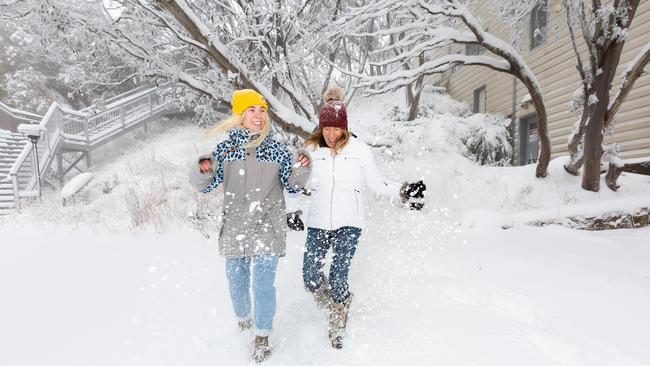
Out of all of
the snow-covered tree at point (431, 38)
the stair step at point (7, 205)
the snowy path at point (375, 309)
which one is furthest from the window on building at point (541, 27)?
the stair step at point (7, 205)

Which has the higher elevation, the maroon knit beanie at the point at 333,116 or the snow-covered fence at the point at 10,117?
the snow-covered fence at the point at 10,117

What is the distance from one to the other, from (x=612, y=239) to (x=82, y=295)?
243 inches

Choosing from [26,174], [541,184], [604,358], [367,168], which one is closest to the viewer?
[604,358]

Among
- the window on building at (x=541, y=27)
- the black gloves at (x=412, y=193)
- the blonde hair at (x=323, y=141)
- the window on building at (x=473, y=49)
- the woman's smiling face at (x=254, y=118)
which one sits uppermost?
the window on building at (x=473, y=49)

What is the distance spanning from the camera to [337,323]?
2.25 metres

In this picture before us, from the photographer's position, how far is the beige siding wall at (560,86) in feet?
27.0

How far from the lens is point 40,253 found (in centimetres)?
479

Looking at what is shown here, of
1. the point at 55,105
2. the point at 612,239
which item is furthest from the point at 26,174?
the point at 612,239

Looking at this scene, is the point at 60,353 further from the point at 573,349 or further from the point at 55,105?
the point at 55,105

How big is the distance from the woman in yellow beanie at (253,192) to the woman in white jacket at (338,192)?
12.0 inches

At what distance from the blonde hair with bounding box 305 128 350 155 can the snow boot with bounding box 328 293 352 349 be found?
104 cm

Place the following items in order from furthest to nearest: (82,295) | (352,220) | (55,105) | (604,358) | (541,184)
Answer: (55,105) → (541,184) → (82,295) → (352,220) → (604,358)

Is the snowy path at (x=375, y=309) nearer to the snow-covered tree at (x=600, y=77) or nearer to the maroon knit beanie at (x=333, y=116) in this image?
the maroon knit beanie at (x=333, y=116)

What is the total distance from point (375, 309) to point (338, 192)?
968mm
